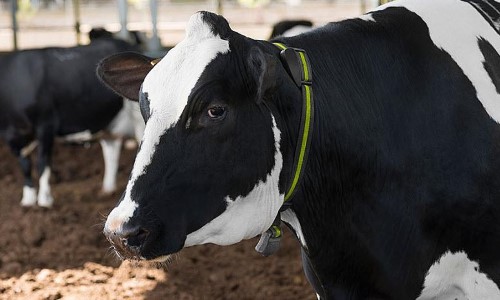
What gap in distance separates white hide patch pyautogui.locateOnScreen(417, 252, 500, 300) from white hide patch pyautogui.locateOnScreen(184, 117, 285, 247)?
557 mm

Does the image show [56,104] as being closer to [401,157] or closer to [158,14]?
[401,157]

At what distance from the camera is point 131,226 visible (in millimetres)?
2164

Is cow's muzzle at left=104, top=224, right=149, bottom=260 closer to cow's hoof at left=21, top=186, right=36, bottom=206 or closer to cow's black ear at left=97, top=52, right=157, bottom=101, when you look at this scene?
cow's black ear at left=97, top=52, right=157, bottom=101

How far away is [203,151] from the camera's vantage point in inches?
89.3

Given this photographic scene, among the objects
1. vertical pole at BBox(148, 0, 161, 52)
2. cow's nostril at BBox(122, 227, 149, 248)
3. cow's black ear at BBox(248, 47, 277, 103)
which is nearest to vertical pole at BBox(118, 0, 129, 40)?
vertical pole at BBox(148, 0, 161, 52)

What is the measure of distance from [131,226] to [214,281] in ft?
8.85

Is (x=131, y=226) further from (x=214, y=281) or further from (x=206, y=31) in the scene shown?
(x=214, y=281)

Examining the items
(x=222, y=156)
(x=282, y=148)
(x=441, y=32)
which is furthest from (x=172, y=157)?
(x=441, y=32)

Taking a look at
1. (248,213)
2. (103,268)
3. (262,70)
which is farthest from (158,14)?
(262,70)

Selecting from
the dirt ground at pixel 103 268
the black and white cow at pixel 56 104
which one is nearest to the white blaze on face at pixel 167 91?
the dirt ground at pixel 103 268

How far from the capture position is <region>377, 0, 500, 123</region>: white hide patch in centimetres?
260

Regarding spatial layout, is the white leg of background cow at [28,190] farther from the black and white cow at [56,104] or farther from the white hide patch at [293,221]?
the white hide patch at [293,221]

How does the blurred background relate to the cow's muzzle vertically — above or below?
below

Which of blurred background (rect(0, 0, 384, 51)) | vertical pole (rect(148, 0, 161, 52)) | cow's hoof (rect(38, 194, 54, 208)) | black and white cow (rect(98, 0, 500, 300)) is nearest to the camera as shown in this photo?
black and white cow (rect(98, 0, 500, 300))
